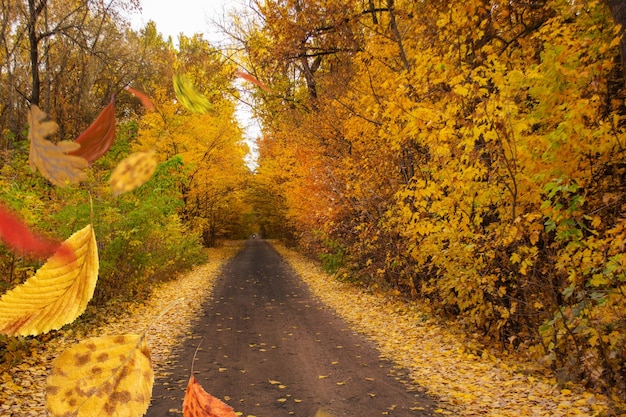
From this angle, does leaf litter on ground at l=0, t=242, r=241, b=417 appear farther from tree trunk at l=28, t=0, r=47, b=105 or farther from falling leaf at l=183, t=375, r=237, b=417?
tree trunk at l=28, t=0, r=47, b=105

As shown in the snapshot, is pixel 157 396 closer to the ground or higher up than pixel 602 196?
closer to the ground

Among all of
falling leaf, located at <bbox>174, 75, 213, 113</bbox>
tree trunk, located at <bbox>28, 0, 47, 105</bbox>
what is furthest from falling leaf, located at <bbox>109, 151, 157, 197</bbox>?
tree trunk, located at <bbox>28, 0, 47, 105</bbox>

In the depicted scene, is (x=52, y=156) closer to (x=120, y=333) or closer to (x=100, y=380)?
(x=100, y=380)

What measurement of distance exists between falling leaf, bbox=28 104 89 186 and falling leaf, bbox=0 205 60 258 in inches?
1.6

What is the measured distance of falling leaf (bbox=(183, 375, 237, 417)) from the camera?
0.43 m

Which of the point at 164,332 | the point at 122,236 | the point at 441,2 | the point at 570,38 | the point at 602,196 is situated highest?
the point at 441,2

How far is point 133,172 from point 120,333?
11.9 ft

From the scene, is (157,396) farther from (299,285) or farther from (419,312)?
(299,285)

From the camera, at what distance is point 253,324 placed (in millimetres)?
10797

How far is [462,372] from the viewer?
7.27 m

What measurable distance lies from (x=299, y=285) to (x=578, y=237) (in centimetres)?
1243

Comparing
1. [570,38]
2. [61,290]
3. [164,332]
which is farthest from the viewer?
[164,332]

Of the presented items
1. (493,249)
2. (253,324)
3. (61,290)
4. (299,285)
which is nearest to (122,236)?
(253,324)

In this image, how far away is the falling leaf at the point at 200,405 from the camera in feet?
1.41
